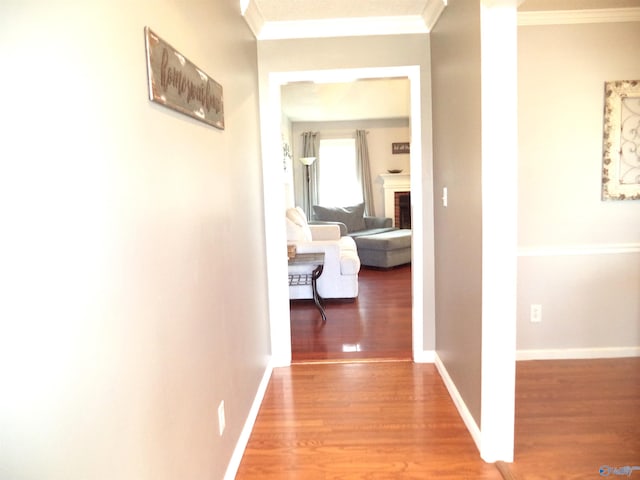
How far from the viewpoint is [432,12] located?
256 centimetres

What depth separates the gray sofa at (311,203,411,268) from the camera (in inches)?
242

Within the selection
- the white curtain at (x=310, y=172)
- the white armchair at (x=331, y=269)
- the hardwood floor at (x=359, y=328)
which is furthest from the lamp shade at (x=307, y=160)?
the hardwood floor at (x=359, y=328)

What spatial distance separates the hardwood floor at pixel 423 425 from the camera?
1895mm

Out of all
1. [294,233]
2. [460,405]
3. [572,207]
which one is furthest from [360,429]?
[294,233]

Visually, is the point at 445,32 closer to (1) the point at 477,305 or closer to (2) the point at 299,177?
(1) the point at 477,305

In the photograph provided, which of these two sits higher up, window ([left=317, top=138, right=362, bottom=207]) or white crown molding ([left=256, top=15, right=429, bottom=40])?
white crown molding ([left=256, top=15, right=429, bottom=40])

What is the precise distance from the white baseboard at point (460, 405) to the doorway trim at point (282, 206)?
0.28 meters

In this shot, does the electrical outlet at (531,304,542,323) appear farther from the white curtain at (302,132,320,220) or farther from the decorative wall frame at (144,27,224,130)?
the white curtain at (302,132,320,220)

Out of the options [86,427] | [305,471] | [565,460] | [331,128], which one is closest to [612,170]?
[565,460]

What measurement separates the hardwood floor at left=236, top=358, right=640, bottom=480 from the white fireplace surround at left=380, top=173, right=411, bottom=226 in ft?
16.2

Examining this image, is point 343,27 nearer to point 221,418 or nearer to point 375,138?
point 221,418

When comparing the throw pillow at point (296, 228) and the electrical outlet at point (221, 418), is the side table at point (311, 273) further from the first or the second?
the electrical outlet at point (221, 418)

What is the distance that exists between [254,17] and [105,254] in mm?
2154

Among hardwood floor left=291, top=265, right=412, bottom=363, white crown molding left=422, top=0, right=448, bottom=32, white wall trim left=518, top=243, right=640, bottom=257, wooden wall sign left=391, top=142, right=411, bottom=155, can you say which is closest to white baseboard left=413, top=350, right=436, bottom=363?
hardwood floor left=291, top=265, right=412, bottom=363
